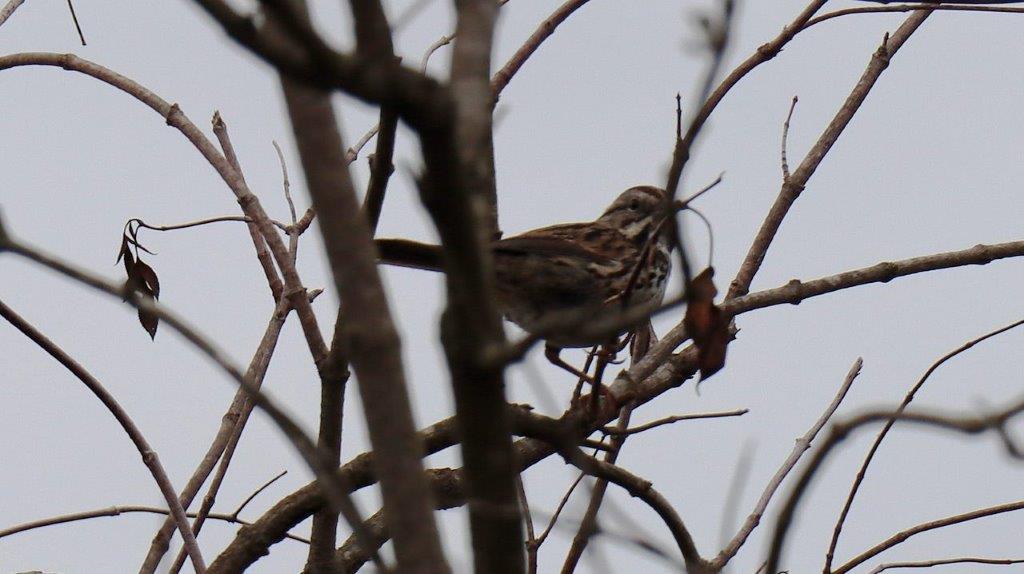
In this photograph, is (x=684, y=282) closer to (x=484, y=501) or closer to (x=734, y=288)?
(x=484, y=501)

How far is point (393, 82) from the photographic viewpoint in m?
1.27

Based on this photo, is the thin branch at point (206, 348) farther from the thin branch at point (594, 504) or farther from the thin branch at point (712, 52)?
the thin branch at point (594, 504)

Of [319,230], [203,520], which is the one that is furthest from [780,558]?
[203,520]

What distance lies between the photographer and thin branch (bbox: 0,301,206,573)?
3062 mm

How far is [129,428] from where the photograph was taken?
3434 mm

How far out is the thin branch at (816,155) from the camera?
4.61 meters

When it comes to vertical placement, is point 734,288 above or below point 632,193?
below

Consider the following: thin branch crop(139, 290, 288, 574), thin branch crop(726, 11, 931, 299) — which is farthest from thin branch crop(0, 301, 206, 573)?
thin branch crop(726, 11, 931, 299)

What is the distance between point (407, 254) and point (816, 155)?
1.55 metres

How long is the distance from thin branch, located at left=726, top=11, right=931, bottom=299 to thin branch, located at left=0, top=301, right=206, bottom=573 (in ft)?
6.88

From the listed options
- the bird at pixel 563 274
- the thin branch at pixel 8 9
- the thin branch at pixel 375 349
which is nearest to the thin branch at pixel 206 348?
the thin branch at pixel 375 349

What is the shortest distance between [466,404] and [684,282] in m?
0.48

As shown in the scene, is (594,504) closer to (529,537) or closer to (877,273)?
(529,537)

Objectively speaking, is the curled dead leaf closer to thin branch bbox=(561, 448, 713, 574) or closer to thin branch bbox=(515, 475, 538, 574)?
thin branch bbox=(561, 448, 713, 574)
